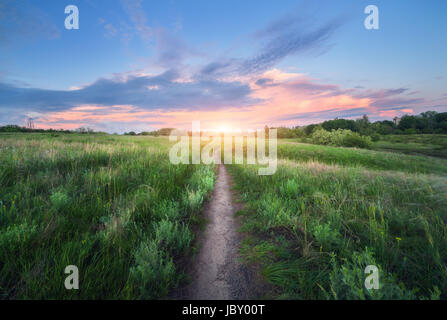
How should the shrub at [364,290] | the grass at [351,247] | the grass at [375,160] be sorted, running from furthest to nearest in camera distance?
the grass at [375,160] < the grass at [351,247] < the shrub at [364,290]

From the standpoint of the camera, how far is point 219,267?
3.01m

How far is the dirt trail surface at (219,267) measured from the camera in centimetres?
250

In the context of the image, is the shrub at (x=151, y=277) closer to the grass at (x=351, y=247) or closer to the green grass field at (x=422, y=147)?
the grass at (x=351, y=247)

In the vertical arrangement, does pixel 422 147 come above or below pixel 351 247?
above

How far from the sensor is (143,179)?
627 centimetres

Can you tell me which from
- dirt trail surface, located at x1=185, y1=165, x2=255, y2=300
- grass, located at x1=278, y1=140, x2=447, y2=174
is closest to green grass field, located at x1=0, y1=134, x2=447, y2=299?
dirt trail surface, located at x1=185, y1=165, x2=255, y2=300

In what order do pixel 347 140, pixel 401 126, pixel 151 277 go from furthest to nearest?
pixel 401 126 < pixel 347 140 < pixel 151 277

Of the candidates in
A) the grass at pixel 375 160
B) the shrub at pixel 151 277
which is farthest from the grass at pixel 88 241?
the grass at pixel 375 160

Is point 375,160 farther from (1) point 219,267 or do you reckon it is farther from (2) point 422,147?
(2) point 422,147

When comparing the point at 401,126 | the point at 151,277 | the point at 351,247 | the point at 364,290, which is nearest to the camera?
the point at 364,290

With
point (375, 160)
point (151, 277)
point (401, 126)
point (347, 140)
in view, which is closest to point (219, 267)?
point (151, 277)

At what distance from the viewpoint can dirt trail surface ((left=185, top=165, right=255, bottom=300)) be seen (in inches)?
98.4
